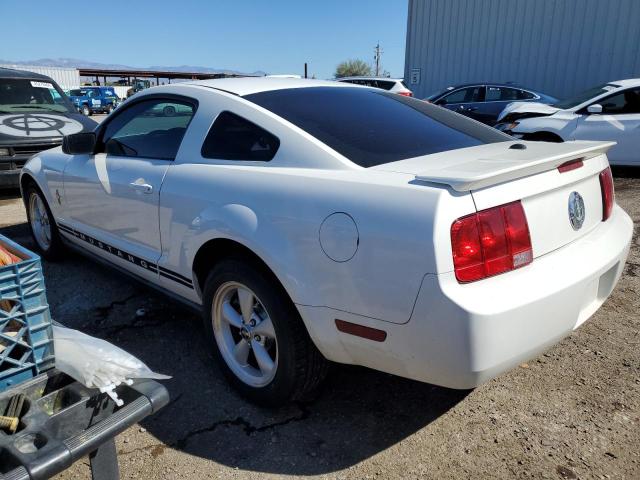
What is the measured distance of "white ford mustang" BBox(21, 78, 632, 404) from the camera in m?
1.86

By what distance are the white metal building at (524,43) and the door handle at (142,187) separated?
13687 mm

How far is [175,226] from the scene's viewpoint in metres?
2.83

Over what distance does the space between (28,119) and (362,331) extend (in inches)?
295

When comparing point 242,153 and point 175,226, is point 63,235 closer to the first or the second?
point 175,226

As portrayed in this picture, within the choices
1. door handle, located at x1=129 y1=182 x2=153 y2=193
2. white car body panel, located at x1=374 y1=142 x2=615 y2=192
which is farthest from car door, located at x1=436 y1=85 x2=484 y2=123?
door handle, located at x1=129 y1=182 x2=153 y2=193

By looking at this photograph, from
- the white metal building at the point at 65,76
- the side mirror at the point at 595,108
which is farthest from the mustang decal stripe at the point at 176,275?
the white metal building at the point at 65,76

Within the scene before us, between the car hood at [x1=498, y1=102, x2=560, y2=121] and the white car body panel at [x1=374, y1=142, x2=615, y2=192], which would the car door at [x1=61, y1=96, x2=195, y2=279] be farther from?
the car hood at [x1=498, y1=102, x2=560, y2=121]

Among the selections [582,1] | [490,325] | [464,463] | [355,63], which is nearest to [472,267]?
[490,325]

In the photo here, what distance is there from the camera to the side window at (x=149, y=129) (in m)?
3.10

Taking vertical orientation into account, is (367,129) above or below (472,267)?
above

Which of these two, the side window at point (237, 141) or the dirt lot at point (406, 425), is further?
the side window at point (237, 141)

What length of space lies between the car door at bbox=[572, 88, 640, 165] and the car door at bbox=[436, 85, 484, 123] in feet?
12.7

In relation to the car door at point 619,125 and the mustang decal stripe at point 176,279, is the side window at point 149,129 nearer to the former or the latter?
the mustang decal stripe at point 176,279

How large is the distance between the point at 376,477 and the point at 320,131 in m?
1.55
